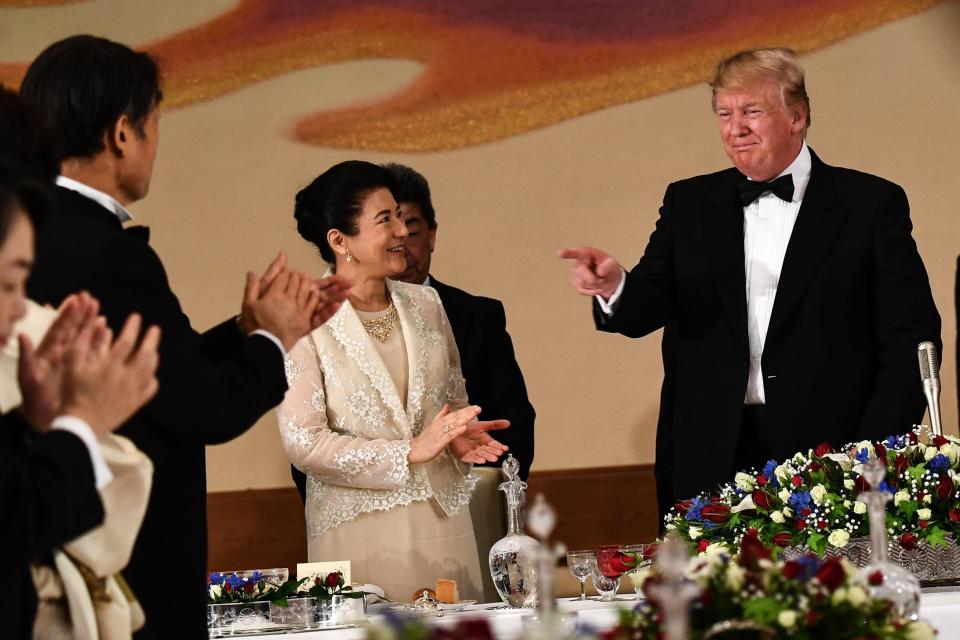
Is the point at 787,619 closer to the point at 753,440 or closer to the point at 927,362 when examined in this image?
the point at 927,362

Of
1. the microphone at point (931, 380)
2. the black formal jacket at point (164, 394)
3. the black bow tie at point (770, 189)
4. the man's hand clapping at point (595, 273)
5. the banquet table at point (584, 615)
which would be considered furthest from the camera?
the black bow tie at point (770, 189)

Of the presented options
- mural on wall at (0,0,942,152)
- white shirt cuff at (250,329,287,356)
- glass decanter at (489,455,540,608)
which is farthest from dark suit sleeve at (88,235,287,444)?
mural on wall at (0,0,942,152)

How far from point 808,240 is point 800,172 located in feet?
0.91

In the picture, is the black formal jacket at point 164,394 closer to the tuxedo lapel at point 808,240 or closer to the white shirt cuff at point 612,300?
the white shirt cuff at point 612,300

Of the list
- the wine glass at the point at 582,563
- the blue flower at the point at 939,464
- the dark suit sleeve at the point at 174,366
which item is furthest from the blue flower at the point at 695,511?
the dark suit sleeve at the point at 174,366

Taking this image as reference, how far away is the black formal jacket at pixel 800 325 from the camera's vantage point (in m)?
3.77

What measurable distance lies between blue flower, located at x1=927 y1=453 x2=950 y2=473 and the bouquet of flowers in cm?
125

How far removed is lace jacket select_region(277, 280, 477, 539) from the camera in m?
3.79

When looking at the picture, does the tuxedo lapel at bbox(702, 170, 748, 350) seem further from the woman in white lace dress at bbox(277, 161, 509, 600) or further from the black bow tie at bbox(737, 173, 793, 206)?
the woman in white lace dress at bbox(277, 161, 509, 600)

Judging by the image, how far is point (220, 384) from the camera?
2170 mm

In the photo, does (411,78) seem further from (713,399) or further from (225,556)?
(713,399)

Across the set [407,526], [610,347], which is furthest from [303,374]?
[610,347]

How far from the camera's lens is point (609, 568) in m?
2.99

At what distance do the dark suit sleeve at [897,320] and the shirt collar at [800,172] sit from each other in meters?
0.25
